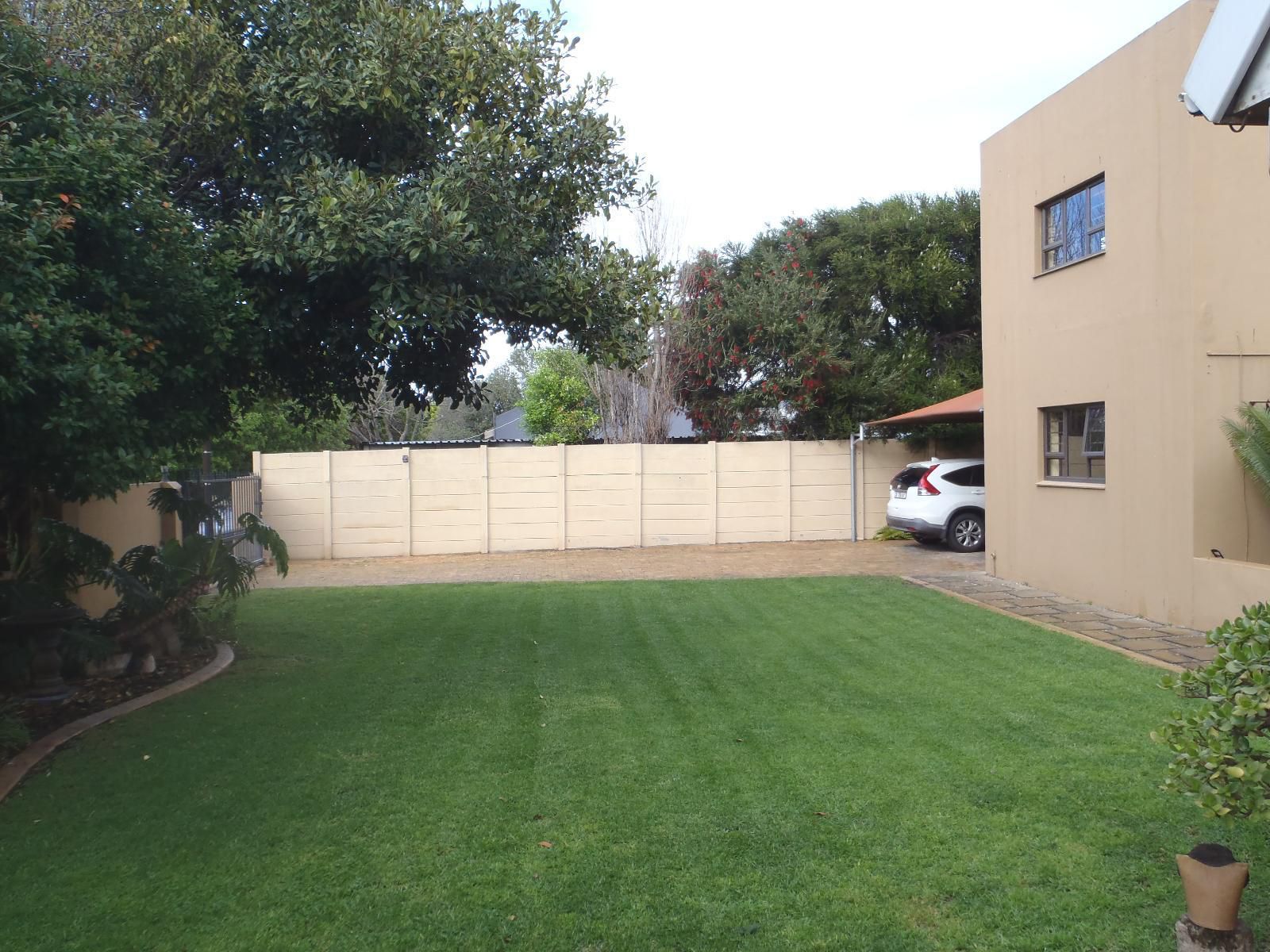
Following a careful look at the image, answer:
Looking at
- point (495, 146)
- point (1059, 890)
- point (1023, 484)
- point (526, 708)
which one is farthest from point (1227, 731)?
point (1023, 484)

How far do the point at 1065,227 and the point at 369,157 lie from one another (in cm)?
791

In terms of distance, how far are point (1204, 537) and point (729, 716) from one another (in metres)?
5.22

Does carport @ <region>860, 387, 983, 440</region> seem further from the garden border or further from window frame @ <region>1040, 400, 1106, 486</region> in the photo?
the garden border

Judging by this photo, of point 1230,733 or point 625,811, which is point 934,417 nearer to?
point 625,811

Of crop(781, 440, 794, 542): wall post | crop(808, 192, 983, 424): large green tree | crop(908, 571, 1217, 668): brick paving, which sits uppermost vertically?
crop(808, 192, 983, 424): large green tree

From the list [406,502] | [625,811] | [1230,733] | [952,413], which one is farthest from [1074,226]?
[406,502]

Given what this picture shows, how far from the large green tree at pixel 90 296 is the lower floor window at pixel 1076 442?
8.62 m

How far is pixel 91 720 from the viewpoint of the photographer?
272 inches

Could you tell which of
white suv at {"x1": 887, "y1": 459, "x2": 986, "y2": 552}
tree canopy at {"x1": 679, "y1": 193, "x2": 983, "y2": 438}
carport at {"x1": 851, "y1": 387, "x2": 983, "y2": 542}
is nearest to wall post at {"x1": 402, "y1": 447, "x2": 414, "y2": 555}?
tree canopy at {"x1": 679, "y1": 193, "x2": 983, "y2": 438}

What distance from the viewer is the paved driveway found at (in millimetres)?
15023

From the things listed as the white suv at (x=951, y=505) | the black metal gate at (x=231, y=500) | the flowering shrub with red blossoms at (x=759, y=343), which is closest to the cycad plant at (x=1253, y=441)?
the white suv at (x=951, y=505)

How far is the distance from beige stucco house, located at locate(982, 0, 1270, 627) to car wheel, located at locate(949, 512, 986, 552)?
386 cm

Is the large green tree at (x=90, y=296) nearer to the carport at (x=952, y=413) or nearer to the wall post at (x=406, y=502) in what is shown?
the wall post at (x=406, y=502)

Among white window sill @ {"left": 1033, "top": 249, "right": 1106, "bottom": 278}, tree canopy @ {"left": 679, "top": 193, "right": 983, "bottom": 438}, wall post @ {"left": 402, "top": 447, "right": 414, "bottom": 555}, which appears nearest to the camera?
white window sill @ {"left": 1033, "top": 249, "right": 1106, "bottom": 278}
